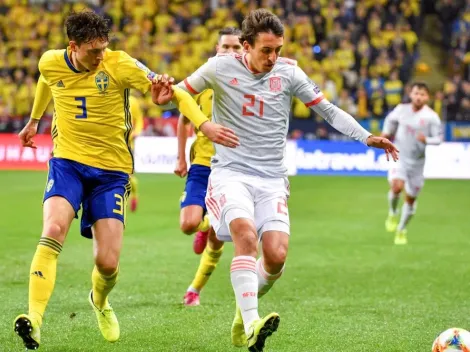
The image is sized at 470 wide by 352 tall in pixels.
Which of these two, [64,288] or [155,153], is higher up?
[64,288]

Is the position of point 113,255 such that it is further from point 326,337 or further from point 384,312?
point 384,312

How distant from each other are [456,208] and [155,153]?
793 centimetres

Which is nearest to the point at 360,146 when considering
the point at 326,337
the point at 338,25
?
the point at 338,25

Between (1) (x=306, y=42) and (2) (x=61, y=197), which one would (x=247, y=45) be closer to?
(2) (x=61, y=197)

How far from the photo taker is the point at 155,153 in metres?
23.0

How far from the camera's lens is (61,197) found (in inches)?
260

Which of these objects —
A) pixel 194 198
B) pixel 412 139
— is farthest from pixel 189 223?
pixel 412 139

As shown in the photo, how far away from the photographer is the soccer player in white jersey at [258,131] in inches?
259

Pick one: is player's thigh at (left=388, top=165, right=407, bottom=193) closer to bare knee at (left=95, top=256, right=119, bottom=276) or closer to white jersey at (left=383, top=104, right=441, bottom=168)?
white jersey at (left=383, top=104, right=441, bottom=168)

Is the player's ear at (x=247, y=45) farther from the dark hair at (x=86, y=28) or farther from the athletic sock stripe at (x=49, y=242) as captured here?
the athletic sock stripe at (x=49, y=242)

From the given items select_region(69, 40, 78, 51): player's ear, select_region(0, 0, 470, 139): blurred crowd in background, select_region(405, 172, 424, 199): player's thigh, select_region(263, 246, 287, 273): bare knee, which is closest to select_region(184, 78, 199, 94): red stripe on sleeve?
select_region(69, 40, 78, 51): player's ear

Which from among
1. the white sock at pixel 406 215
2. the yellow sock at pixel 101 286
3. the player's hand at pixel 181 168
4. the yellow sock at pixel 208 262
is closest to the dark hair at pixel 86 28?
the yellow sock at pixel 101 286

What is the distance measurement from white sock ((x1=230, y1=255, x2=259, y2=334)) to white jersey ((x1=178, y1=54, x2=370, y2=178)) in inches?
29.8

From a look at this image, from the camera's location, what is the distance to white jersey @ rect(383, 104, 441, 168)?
14586 mm
